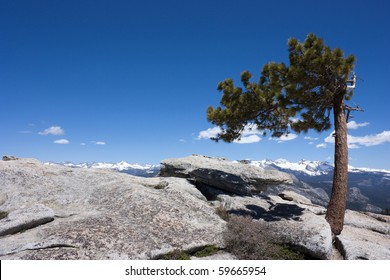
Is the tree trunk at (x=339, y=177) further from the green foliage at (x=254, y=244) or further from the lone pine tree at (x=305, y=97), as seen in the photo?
the green foliage at (x=254, y=244)

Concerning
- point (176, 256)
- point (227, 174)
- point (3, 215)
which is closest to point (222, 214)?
point (176, 256)

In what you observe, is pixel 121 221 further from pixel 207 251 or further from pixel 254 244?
pixel 254 244

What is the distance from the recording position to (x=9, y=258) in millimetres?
10617

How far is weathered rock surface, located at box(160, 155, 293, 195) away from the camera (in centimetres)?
2597

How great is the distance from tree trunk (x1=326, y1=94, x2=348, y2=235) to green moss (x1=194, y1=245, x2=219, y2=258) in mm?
9368

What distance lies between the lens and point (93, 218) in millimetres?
14414

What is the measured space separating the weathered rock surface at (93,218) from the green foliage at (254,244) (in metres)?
0.81

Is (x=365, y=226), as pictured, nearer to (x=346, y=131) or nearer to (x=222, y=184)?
(x=346, y=131)

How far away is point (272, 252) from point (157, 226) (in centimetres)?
592

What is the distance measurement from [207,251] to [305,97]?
1261cm

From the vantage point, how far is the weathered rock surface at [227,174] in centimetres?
2597

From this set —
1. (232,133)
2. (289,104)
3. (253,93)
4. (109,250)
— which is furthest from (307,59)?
(109,250)

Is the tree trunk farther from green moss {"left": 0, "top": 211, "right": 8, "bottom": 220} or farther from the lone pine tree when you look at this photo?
green moss {"left": 0, "top": 211, "right": 8, "bottom": 220}

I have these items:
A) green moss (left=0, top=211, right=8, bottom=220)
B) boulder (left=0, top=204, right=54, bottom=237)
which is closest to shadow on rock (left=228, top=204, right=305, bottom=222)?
boulder (left=0, top=204, right=54, bottom=237)
